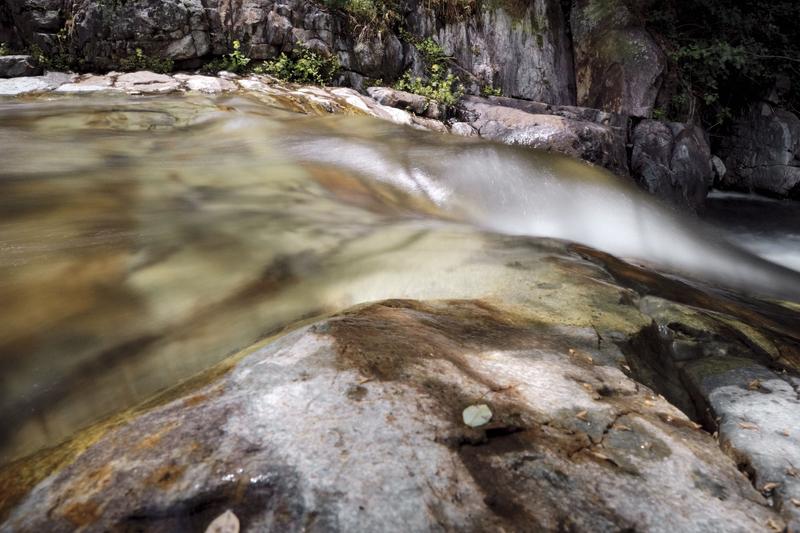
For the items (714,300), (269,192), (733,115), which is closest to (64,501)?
(269,192)

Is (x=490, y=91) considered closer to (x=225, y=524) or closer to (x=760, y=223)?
(x=760, y=223)

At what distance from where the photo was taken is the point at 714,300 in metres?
3.04

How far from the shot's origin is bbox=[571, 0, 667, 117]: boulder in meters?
10.6

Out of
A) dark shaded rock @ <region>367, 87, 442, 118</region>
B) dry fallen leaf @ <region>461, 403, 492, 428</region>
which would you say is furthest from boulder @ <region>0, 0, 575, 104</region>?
dry fallen leaf @ <region>461, 403, 492, 428</region>

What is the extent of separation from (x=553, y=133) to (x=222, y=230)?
6875mm

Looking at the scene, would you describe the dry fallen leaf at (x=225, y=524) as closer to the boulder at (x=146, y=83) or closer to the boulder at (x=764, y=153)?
the boulder at (x=146, y=83)

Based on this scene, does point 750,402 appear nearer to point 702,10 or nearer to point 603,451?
point 603,451

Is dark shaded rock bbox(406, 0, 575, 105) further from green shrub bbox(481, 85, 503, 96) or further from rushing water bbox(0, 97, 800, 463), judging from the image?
rushing water bbox(0, 97, 800, 463)


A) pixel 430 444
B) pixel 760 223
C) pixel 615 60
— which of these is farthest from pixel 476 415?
pixel 615 60

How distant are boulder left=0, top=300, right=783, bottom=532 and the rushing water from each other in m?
0.52

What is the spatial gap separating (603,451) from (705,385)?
0.90 m

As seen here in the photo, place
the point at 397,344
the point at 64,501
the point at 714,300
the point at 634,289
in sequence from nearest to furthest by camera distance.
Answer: the point at 64,501 < the point at 397,344 < the point at 634,289 < the point at 714,300

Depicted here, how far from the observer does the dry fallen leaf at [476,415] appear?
1290mm

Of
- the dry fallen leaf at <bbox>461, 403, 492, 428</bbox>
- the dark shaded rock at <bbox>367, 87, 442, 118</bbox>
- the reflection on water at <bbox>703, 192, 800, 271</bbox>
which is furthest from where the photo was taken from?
the dark shaded rock at <bbox>367, 87, 442, 118</bbox>
